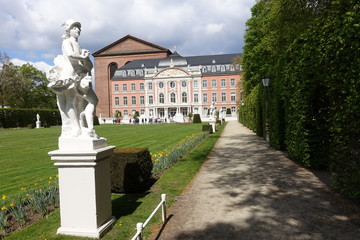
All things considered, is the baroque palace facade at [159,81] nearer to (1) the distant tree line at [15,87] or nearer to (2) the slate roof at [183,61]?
(2) the slate roof at [183,61]

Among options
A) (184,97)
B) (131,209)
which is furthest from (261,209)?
(184,97)

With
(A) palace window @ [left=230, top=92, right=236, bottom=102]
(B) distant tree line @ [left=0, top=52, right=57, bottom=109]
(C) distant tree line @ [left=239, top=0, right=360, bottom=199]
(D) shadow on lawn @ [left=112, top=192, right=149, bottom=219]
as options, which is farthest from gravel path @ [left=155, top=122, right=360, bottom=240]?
(A) palace window @ [left=230, top=92, right=236, bottom=102]

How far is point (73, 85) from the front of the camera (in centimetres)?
342

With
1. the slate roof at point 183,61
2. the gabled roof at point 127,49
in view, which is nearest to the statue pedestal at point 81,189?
the slate roof at point 183,61

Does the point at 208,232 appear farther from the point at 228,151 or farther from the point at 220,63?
the point at 220,63

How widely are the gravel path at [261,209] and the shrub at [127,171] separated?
3.07ft

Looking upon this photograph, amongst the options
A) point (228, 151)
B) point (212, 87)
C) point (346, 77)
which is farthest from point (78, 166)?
point (212, 87)

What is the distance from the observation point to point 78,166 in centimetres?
333

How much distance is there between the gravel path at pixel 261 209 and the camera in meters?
3.41

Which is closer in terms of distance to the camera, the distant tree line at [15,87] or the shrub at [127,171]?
the shrub at [127,171]

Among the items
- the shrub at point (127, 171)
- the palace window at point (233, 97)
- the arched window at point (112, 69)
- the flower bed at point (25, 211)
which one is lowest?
the flower bed at point (25, 211)

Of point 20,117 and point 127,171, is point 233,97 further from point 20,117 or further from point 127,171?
point 127,171

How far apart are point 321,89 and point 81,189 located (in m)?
6.04

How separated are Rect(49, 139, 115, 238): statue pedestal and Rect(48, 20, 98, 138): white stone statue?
316 mm
